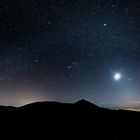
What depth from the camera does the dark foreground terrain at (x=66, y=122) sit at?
87.0ft

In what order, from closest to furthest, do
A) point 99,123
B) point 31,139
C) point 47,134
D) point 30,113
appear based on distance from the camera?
point 31,139 → point 47,134 → point 99,123 → point 30,113

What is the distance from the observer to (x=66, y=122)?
106 ft

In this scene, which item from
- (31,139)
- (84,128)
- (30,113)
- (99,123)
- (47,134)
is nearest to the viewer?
(31,139)

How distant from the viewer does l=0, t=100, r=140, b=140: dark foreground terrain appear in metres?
26.5

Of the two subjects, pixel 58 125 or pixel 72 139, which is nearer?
pixel 72 139

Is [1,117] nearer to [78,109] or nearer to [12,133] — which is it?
[12,133]

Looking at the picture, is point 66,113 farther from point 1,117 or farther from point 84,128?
point 1,117

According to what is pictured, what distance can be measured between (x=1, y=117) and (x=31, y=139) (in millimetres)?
9506

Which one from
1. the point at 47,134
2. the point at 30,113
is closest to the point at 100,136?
the point at 47,134

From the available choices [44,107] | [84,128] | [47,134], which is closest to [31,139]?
[47,134]

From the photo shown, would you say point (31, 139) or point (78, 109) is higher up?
point (78, 109)

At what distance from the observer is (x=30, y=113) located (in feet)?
118

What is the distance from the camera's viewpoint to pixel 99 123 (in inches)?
1270

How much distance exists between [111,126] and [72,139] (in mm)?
6912
